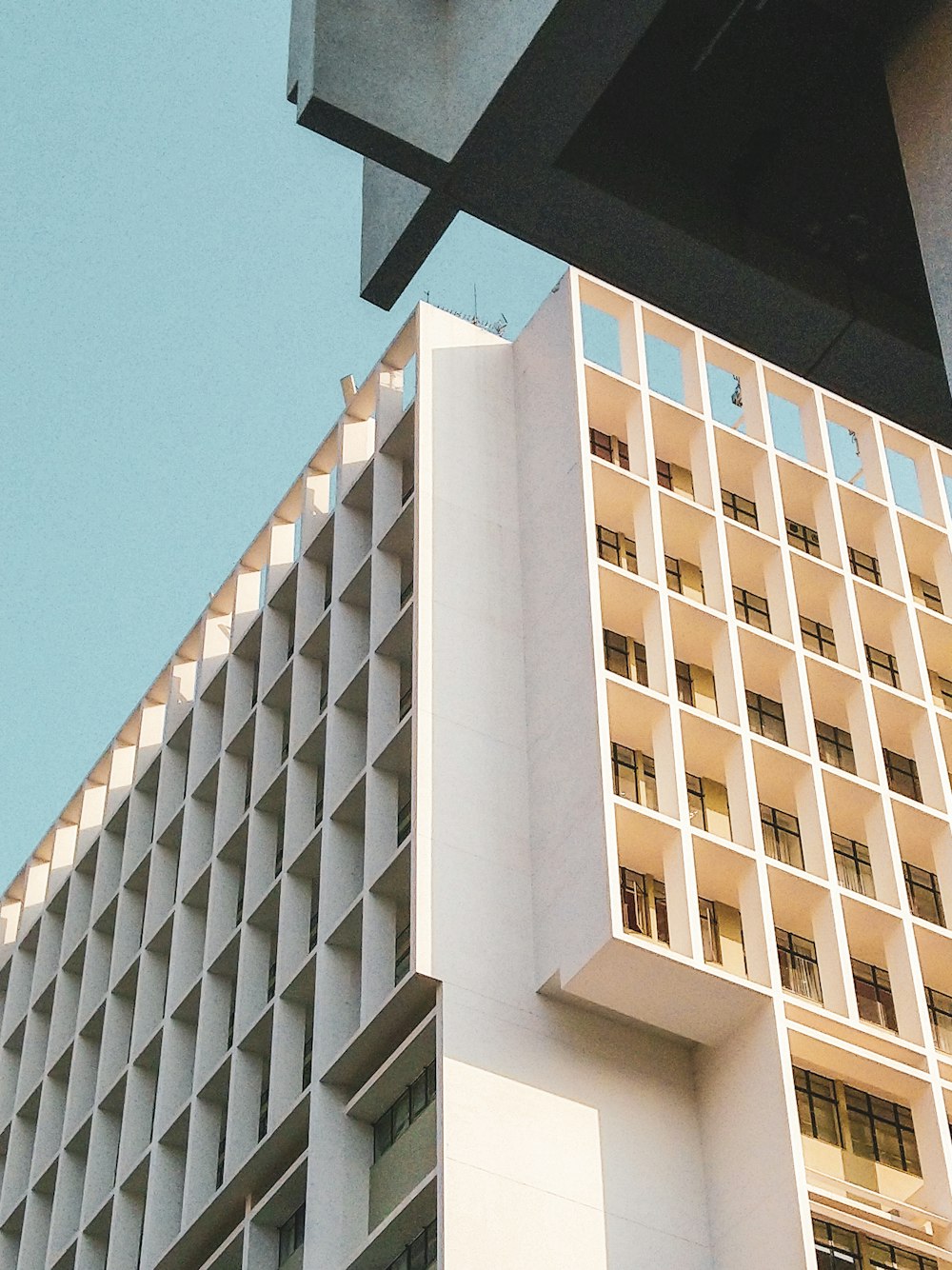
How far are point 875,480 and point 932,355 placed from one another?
30.5 metres

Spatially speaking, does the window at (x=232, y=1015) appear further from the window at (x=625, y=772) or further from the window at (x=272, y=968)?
the window at (x=625, y=772)

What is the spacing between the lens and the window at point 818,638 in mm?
36188

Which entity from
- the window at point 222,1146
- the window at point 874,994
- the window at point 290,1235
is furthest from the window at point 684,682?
the window at point 222,1146

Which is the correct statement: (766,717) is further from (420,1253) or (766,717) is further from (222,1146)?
(222,1146)

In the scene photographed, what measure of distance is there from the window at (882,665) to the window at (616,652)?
5645 millimetres

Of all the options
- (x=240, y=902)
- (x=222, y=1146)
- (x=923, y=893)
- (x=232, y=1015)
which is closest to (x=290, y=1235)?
(x=222, y=1146)

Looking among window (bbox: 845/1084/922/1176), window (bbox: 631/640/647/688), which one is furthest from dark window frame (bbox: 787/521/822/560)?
window (bbox: 845/1084/922/1176)

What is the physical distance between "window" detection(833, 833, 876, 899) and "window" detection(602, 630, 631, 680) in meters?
4.57

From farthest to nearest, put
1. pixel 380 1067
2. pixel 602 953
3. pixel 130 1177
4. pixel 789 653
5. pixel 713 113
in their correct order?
pixel 130 1177 < pixel 789 653 < pixel 380 1067 < pixel 602 953 < pixel 713 113

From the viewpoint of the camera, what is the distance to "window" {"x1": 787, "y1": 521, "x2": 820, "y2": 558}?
38125mm

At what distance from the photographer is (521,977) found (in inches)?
1145

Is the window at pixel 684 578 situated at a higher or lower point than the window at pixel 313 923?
higher

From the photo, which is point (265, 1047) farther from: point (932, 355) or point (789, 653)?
point (932, 355)

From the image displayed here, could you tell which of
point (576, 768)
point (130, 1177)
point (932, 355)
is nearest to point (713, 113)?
point (932, 355)
